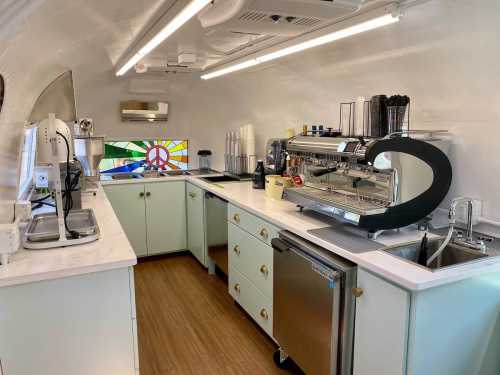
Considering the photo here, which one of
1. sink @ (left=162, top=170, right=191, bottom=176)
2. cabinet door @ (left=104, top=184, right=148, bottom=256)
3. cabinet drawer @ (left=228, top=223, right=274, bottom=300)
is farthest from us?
sink @ (left=162, top=170, right=191, bottom=176)

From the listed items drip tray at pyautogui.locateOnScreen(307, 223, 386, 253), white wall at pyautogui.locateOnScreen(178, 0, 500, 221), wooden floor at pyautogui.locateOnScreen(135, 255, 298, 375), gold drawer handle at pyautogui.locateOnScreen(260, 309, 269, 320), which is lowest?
wooden floor at pyautogui.locateOnScreen(135, 255, 298, 375)

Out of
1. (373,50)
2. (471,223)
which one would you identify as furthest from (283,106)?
(471,223)

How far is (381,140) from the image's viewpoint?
1812mm

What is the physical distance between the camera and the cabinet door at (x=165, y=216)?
4.02m

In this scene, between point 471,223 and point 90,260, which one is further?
point 471,223

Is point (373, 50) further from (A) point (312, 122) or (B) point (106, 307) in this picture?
(B) point (106, 307)

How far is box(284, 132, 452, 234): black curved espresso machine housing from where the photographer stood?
73.4 inches

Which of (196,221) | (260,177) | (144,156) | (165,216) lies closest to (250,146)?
(260,177)

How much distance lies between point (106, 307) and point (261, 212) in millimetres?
1129

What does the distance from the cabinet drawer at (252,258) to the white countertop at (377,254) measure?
220 millimetres

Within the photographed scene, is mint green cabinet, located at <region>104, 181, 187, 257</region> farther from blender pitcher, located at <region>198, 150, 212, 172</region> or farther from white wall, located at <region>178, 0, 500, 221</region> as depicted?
white wall, located at <region>178, 0, 500, 221</region>

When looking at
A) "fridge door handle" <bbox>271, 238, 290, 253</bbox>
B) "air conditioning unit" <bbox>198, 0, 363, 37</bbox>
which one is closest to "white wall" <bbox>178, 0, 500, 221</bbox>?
"air conditioning unit" <bbox>198, 0, 363, 37</bbox>

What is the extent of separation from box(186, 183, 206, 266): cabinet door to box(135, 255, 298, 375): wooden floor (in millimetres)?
243

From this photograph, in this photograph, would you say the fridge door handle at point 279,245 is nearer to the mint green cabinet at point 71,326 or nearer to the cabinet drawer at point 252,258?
the cabinet drawer at point 252,258
